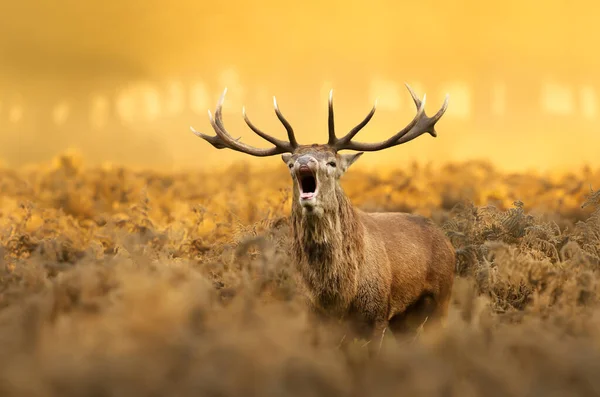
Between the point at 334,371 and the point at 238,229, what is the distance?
592 centimetres

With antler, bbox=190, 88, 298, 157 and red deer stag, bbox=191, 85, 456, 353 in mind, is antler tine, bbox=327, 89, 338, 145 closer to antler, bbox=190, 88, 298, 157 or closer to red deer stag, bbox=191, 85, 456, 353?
red deer stag, bbox=191, 85, 456, 353

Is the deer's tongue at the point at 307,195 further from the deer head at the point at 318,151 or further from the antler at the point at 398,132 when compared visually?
the antler at the point at 398,132

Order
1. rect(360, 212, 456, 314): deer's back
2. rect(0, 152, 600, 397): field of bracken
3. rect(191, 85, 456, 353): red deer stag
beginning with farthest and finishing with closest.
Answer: rect(360, 212, 456, 314): deer's back < rect(191, 85, 456, 353): red deer stag < rect(0, 152, 600, 397): field of bracken

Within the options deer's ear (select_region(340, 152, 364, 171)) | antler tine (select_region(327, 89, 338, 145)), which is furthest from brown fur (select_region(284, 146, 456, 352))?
antler tine (select_region(327, 89, 338, 145))

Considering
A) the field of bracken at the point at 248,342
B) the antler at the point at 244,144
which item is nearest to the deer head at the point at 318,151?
the antler at the point at 244,144

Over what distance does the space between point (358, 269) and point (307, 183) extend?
86 cm

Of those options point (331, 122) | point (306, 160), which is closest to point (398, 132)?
point (331, 122)

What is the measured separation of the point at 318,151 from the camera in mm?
5812

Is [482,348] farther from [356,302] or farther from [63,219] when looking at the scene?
[63,219]

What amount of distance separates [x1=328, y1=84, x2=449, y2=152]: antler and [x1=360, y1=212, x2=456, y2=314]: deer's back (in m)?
0.67

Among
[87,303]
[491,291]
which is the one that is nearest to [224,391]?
[87,303]

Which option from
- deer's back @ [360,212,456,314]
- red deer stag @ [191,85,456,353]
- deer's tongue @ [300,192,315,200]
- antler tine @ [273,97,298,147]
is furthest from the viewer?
antler tine @ [273,97,298,147]

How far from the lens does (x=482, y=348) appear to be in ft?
9.55

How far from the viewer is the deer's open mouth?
556 centimetres
